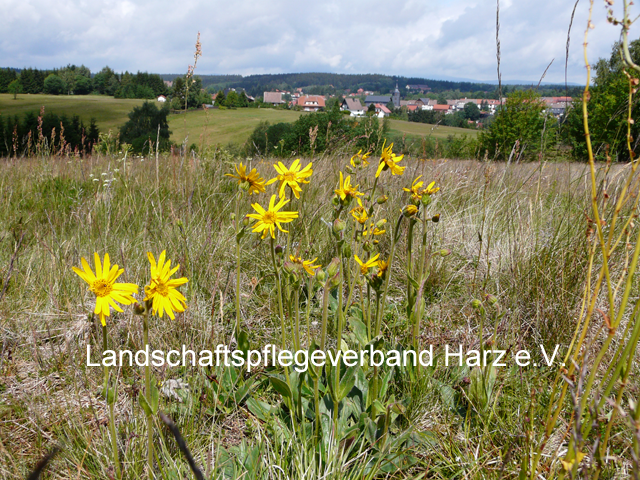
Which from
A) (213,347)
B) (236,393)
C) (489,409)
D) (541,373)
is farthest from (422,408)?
(213,347)

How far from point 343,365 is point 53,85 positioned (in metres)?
81.6

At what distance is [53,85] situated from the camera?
6606 cm

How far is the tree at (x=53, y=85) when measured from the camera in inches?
2581

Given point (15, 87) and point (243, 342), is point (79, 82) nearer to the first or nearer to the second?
point (15, 87)

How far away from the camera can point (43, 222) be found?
3.17 meters


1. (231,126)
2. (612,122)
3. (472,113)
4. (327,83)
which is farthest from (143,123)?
(327,83)

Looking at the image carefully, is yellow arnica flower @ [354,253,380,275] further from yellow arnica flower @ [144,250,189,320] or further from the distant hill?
the distant hill

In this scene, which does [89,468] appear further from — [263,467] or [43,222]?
[43,222]

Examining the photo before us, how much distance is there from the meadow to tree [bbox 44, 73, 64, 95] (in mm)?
79211

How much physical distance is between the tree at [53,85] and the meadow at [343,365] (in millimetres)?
79211

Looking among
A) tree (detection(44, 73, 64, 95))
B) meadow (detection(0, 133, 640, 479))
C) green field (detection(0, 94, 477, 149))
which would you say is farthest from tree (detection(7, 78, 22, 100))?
meadow (detection(0, 133, 640, 479))

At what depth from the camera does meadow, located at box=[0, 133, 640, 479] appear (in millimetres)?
1132

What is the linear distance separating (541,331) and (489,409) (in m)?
0.55

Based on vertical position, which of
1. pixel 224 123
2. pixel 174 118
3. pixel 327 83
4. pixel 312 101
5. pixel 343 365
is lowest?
pixel 343 365
